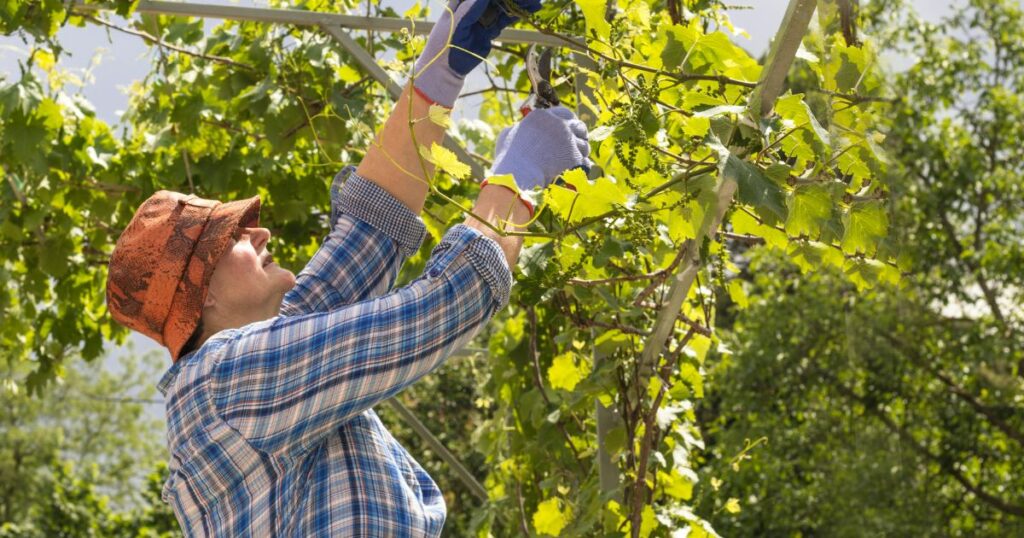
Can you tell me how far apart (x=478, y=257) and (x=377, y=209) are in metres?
0.35

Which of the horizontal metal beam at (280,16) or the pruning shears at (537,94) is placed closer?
the pruning shears at (537,94)

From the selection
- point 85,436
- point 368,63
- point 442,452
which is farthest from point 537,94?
point 85,436

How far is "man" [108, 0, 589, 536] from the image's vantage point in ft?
4.12

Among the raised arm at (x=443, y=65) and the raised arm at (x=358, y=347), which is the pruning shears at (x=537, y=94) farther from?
the raised arm at (x=358, y=347)

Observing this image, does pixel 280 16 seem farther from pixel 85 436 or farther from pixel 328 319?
pixel 85 436

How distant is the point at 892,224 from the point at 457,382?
865cm

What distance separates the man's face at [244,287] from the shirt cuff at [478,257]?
11.9 inches

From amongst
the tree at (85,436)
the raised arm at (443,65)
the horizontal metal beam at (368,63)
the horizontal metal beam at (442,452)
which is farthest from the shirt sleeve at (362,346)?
the tree at (85,436)

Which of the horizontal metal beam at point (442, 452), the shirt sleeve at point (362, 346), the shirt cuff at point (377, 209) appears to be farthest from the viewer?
the horizontal metal beam at point (442, 452)

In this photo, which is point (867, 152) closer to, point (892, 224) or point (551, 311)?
point (892, 224)

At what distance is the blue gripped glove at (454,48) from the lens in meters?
1.40

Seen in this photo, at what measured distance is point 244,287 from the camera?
4.92 ft

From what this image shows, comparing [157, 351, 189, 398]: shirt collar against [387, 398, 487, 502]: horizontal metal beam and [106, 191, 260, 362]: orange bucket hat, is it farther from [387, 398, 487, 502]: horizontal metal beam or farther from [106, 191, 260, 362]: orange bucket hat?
[387, 398, 487, 502]: horizontal metal beam

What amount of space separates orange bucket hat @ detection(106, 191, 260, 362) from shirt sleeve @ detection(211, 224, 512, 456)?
197 millimetres
